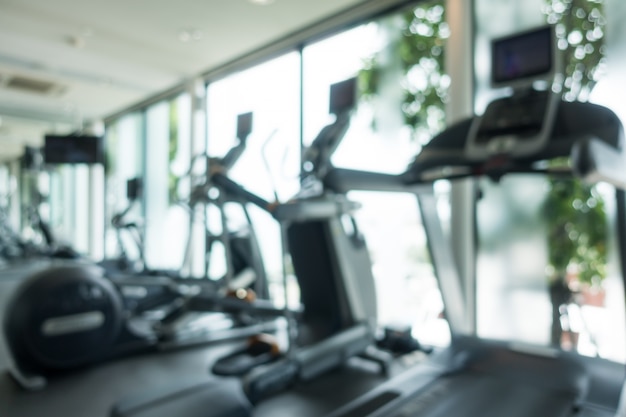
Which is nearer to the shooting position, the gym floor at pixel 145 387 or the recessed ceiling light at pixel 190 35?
the gym floor at pixel 145 387

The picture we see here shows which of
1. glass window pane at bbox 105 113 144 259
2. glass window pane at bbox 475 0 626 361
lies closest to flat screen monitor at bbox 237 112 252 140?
glass window pane at bbox 475 0 626 361

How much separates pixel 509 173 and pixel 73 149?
16.2 ft

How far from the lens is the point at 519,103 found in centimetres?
200

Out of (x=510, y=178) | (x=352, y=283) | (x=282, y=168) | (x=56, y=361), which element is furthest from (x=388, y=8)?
(x=56, y=361)

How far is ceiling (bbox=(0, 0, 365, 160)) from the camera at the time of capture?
3.85 metres

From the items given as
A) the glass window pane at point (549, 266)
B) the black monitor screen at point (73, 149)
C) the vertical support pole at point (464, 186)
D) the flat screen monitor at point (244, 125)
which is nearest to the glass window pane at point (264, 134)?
the flat screen monitor at point (244, 125)

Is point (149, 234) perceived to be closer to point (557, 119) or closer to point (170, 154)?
point (170, 154)

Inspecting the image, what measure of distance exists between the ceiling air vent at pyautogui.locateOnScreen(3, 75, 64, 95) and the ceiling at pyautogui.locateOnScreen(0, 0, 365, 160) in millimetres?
13

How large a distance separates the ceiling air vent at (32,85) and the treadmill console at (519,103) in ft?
19.6

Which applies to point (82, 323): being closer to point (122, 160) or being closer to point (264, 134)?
point (264, 134)

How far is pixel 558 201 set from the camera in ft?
8.69

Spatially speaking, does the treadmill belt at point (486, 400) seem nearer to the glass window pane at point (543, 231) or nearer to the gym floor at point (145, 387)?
the gym floor at point (145, 387)

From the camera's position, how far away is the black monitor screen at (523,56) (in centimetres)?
188

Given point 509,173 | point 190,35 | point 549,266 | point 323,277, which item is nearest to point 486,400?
point 509,173
